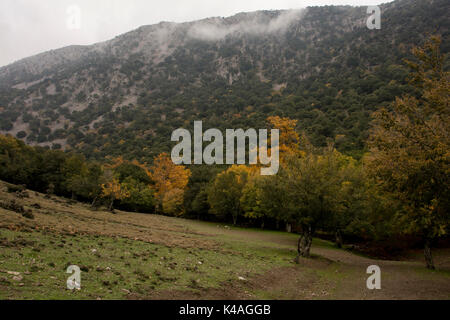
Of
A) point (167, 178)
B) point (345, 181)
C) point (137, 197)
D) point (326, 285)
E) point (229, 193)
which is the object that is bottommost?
point (137, 197)

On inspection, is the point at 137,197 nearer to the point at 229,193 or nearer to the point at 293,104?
the point at 229,193

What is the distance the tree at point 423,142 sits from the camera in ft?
38.4

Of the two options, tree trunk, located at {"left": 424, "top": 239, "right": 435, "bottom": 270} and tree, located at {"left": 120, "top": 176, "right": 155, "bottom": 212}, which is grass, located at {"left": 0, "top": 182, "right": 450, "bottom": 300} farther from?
tree, located at {"left": 120, "top": 176, "right": 155, "bottom": 212}

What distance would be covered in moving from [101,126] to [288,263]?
565 feet

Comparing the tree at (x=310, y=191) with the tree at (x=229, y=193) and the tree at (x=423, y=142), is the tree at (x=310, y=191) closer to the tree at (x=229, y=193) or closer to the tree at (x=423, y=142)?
the tree at (x=423, y=142)

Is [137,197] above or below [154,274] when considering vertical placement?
below

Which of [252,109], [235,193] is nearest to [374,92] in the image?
[252,109]

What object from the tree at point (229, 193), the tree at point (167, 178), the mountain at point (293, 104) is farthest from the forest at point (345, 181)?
the mountain at point (293, 104)

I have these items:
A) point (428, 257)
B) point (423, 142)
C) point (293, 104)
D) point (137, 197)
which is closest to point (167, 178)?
point (137, 197)

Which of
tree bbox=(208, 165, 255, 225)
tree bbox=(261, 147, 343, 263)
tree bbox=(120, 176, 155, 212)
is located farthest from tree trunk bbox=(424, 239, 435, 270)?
tree bbox=(120, 176, 155, 212)

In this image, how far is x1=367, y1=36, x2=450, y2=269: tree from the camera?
460 inches

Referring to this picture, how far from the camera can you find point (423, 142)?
1195 cm
